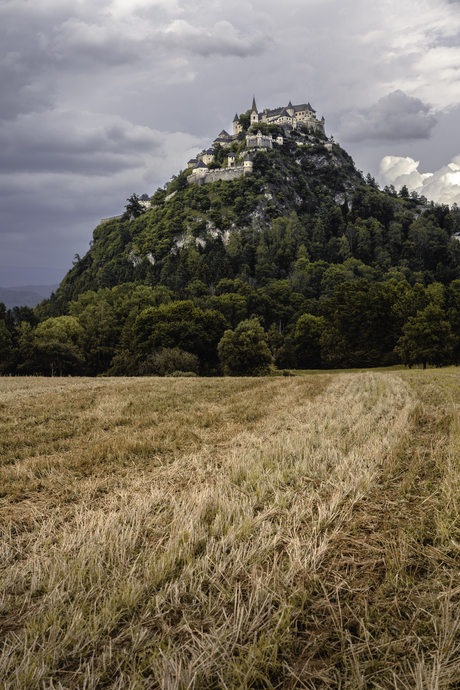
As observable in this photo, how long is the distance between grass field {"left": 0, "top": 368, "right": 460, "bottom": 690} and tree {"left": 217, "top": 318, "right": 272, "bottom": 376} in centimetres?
5912

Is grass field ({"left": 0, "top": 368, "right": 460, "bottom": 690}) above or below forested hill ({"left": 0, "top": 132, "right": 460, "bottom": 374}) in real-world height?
below

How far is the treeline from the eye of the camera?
6406 cm

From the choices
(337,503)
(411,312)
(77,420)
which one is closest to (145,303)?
(411,312)

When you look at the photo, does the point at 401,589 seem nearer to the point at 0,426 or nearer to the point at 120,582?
the point at 120,582

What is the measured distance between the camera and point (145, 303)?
390 ft

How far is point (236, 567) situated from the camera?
3.92m

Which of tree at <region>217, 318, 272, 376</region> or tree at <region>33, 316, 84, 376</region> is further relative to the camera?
tree at <region>33, 316, 84, 376</region>

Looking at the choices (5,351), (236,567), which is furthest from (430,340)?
(5,351)

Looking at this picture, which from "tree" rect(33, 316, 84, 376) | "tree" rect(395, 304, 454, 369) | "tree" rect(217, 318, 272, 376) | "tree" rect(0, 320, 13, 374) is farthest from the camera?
"tree" rect(0, 320, 13, 374)

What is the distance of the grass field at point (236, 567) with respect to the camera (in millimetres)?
2766

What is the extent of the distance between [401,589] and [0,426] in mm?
12754

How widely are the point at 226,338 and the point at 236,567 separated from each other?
66.7 m

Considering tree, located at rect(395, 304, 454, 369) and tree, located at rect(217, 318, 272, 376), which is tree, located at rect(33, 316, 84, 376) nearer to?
tree, located at rect(217, 318, 272, 376)

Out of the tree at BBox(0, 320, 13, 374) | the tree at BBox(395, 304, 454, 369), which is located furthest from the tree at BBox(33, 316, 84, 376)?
the tree at BBox(395, 304, 454, 369)
